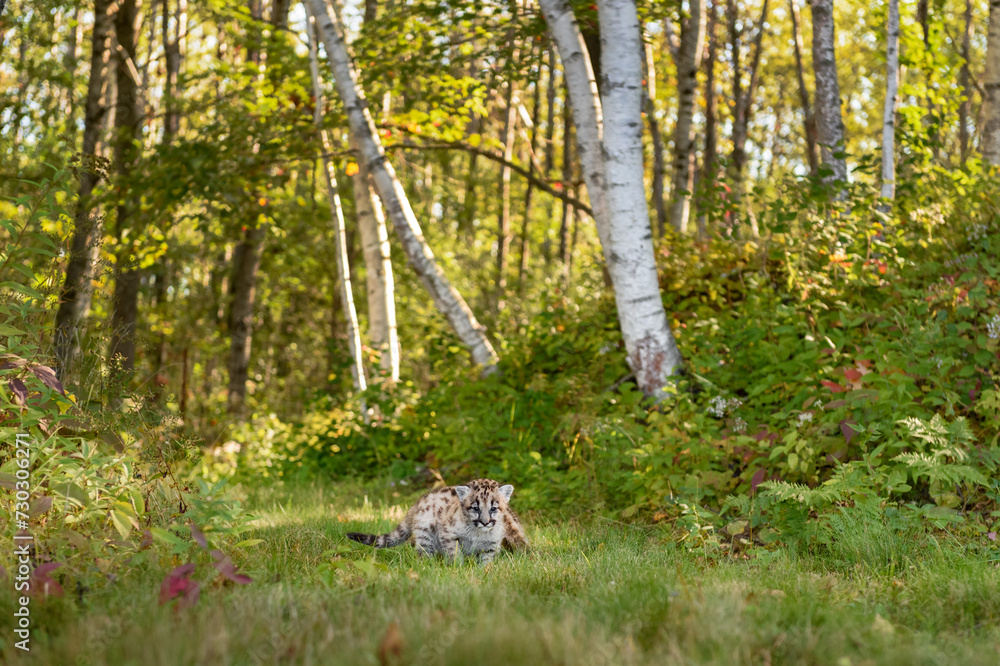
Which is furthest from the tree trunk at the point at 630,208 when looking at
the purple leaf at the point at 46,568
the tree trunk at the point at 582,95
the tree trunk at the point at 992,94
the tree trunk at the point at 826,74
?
the tree trunk at the point at 992,94

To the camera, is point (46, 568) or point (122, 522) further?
point (122, 522)

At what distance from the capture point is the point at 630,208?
24.2ft

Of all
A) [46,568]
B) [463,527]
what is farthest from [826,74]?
[46,568]

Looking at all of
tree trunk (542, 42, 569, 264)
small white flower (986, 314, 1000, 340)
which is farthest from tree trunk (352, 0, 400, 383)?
small white flower (986, 314, 1000, 340)

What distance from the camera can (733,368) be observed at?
283 inches

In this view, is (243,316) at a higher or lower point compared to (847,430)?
higher

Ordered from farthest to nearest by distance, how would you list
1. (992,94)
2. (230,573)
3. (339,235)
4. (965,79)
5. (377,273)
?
(965,79)
(339,235)
(377,273)
(992,94)
(230,573)

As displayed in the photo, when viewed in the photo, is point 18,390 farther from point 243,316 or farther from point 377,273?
point 243,316

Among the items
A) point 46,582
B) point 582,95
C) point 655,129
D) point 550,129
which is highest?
point 550,129

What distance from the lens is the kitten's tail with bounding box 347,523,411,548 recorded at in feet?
16.9

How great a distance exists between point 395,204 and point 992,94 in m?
8.80

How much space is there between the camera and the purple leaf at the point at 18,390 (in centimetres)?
399

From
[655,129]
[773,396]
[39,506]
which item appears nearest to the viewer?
[39,506]

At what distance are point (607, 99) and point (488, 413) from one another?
3686 mm
